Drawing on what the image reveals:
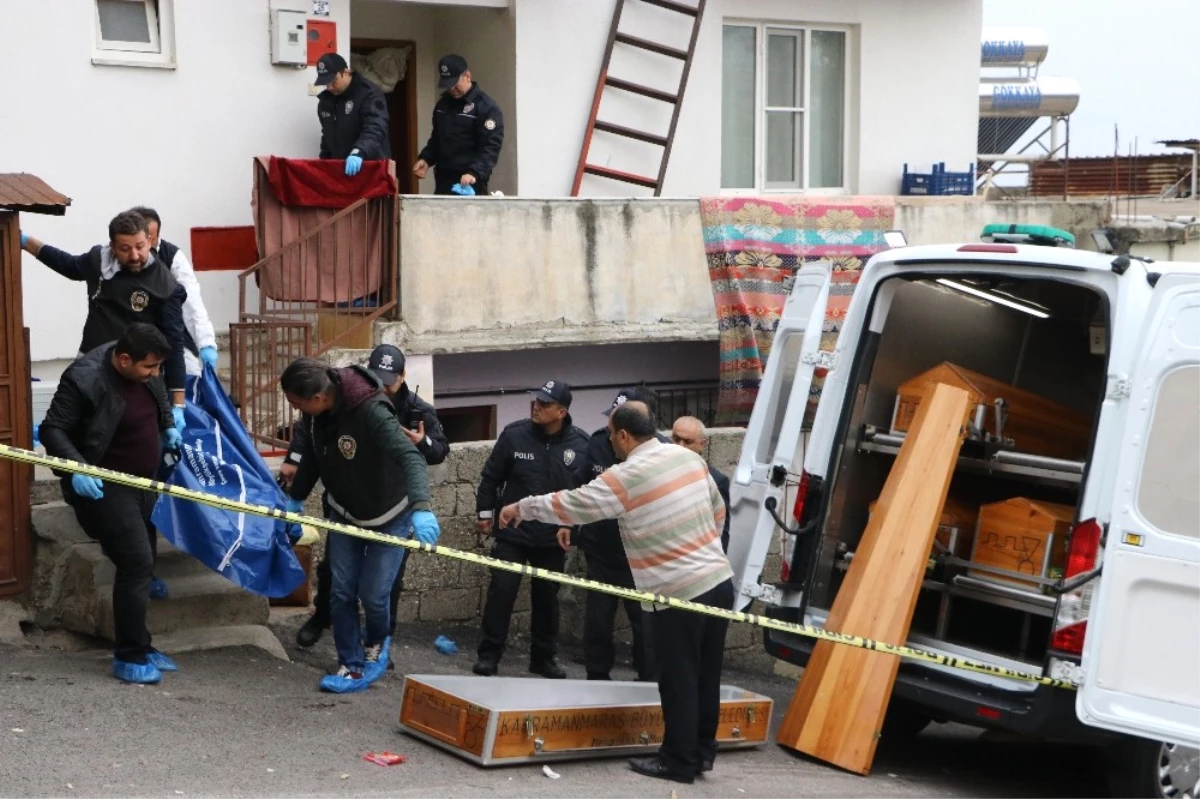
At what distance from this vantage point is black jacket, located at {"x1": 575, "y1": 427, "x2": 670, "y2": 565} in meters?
8.75

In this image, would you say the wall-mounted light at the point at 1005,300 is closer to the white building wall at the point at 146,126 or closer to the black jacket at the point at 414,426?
the black jacket at the point at 414,426

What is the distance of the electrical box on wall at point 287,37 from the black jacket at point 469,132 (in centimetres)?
119

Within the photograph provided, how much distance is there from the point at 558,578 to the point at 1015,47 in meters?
20.7

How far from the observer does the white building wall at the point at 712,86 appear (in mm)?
14750

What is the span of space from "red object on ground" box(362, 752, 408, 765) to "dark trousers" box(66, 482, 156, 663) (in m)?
1.35

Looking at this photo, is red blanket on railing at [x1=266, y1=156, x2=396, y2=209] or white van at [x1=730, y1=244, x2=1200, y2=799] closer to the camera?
white van at [x1=730, y1=244, x2=1200, y2=799]

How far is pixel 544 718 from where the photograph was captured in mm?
6676

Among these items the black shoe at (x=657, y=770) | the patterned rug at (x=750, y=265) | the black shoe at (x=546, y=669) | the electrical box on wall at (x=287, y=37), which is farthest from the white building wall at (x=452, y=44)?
the black shoe at (x=657, y=770)

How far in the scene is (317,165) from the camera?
11859mm

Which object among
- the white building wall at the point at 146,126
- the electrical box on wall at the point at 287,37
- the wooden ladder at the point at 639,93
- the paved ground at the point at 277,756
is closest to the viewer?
the paved ground at the point at 277,756

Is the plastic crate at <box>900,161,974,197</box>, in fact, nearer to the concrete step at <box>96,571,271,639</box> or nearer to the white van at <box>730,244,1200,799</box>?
the white van at <box>730,244,1200,799</box>

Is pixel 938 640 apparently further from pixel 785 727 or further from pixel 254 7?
pixel 254 7

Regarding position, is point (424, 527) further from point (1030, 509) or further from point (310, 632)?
point (1030, 509)

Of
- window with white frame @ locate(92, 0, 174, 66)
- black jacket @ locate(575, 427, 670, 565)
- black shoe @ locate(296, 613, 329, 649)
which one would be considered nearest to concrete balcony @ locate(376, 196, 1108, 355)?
window with white frame @ locate(92, 0, 174, 66)
